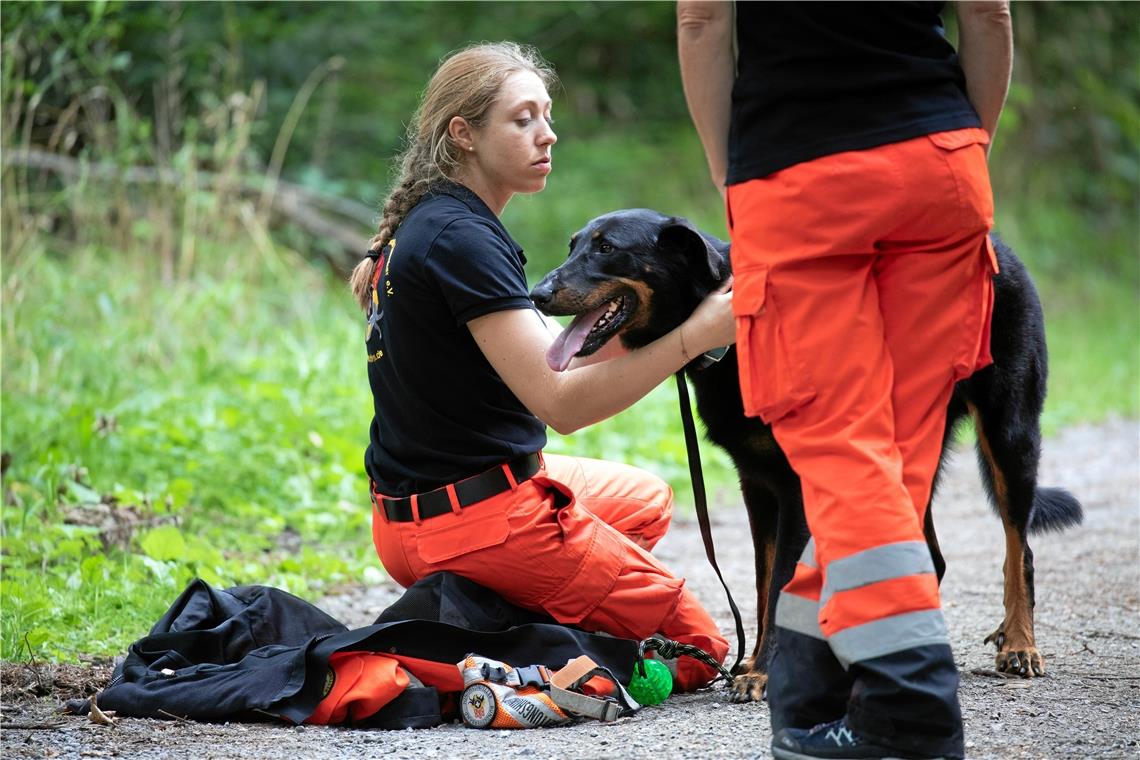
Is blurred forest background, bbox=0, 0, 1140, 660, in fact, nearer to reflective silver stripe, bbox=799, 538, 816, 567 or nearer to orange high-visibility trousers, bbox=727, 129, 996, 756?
reflective silver stripe, bbox=799, 538, 816, 567

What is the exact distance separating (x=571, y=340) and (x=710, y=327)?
42 centimetres

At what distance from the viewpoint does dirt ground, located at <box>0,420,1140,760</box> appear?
250 cm

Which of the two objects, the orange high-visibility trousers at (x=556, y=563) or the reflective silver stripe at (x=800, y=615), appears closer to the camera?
the reflective silver stripe at (x=800, y=615)

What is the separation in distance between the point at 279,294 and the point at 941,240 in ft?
18.6

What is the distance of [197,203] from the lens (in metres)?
6.77

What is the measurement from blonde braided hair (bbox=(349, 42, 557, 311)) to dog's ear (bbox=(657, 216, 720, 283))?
0.59 meters

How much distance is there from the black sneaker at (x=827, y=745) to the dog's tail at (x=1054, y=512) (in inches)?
69.6

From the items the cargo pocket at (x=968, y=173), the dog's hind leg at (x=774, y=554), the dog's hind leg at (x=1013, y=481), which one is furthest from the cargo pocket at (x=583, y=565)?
the cargo pocket at (x=968, y=173)

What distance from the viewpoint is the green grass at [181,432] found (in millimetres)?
3932

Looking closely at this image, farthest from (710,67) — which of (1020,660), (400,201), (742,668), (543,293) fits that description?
(1020,660)

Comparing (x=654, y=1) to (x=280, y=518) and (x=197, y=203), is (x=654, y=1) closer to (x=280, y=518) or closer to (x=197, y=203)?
(x=197, y=203)

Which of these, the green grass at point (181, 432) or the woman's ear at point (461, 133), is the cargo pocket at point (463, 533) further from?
the green grass at point (181, 432)

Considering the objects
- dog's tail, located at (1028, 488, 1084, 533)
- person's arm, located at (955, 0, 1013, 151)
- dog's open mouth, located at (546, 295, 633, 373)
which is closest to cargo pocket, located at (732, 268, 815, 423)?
person's arm, located at (955, 0, 1013, 151)

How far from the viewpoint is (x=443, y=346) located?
2.93m
